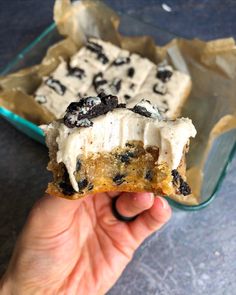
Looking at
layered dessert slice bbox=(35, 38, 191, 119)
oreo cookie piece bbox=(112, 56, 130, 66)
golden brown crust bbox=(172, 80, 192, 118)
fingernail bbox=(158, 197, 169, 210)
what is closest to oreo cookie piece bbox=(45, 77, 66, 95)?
layered dessert slice bbox=(35, 38, 191, 119)

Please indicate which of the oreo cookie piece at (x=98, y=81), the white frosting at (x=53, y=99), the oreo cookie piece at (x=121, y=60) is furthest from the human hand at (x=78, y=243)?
the oreo cookie piece at (x=121, y=60)

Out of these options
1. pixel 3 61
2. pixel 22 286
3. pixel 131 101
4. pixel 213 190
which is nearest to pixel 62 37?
pixel 3 61

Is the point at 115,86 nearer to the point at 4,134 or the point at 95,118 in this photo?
the point at 4,134

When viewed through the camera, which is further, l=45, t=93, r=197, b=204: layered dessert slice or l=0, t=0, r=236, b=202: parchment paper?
l=0, t=0, r=236, b=202: parchment paper

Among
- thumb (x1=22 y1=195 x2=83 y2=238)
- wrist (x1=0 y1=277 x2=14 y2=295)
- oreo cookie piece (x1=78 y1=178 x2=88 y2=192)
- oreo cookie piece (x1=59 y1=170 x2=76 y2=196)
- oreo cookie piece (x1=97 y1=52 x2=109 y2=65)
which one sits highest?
oreo cookie piece (x1=59 y1=170 x2=76 y2=196)

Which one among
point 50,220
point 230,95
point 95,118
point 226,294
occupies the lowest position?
point 226,294

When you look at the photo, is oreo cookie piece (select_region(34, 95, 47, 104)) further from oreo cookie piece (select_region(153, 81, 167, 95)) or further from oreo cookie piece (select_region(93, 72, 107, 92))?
oreo cookie piece (select_region(153, 81, 167, 95))
